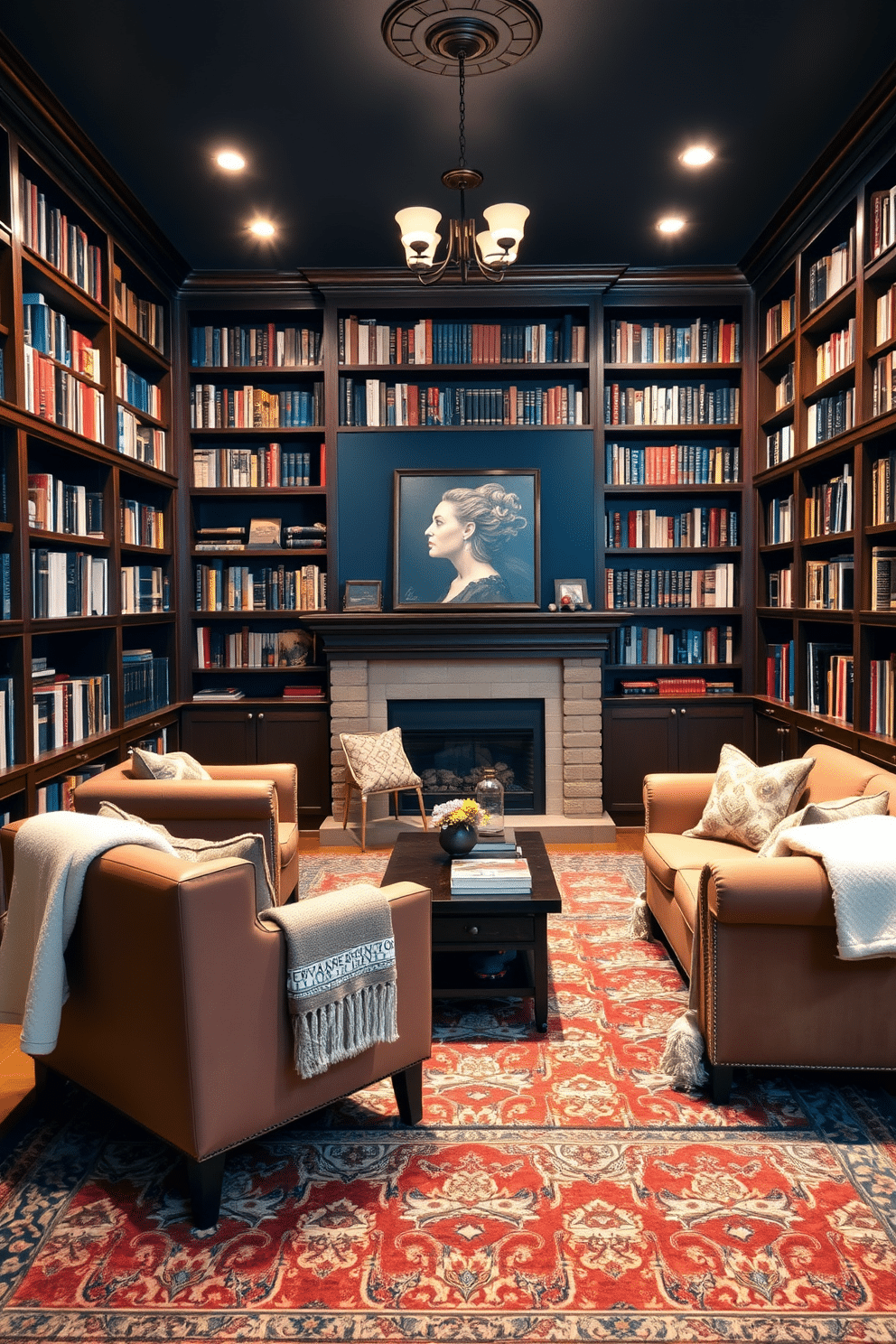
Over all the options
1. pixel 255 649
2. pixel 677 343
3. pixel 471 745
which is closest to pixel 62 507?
pixel 255 649

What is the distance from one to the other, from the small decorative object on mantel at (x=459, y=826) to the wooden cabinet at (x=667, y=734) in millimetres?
2448

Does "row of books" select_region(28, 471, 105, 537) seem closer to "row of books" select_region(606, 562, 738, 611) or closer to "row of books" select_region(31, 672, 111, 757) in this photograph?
"row of books" select_region(31, 672, 111, 757)

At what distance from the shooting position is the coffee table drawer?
304cm

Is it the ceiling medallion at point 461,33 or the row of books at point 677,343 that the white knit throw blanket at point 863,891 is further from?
the row of books at point 677,343

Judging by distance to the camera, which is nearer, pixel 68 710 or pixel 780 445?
pixel 68 710

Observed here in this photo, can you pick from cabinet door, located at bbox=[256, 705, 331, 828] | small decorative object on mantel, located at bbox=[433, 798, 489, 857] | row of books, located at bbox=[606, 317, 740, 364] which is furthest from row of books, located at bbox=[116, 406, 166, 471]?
row of books, located at bbox=[606, 317, 740, 364]

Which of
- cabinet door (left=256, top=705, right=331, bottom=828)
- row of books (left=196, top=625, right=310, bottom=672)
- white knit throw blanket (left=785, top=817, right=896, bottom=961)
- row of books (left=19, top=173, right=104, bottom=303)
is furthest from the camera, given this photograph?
row of books (left=196, top=625, right=310, bottom=672)

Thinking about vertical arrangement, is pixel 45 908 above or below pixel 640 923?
above

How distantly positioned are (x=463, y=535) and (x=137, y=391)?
2.03 meters

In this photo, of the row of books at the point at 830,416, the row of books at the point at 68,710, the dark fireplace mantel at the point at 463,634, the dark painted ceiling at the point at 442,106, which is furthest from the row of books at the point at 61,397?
the row of books at the point at 830,416

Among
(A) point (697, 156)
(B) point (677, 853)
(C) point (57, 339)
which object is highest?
(A) point (697, 156)

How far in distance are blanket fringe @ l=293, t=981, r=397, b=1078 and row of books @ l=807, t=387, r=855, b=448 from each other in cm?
335

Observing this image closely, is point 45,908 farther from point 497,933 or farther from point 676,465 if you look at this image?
point 676,465

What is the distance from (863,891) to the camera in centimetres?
238
